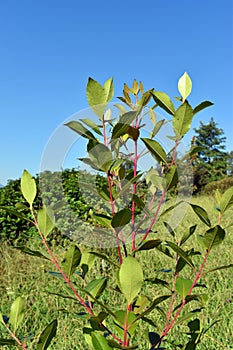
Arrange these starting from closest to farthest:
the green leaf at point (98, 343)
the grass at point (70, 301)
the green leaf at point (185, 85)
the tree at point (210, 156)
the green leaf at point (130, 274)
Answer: the green leaf at point (130, 274), the green leaf at point (98, 343), the green leaf at point (185, 85), the grass at point (70, 301), the tree at point (210, 156)

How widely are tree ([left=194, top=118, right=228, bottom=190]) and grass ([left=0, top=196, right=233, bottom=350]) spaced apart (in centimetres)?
1219

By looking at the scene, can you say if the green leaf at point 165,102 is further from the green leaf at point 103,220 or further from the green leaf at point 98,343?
the green leaf at point 98,343

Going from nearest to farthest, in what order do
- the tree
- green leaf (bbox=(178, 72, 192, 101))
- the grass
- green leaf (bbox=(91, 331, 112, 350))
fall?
green leaf (bbox=(91, 331, 112, 350)) → green leaf (bbox=(178, 72, 192, 101)) → the grass → the tree

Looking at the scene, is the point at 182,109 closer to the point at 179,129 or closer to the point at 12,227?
the point at 179,129

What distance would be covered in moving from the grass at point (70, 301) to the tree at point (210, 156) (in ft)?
40.0

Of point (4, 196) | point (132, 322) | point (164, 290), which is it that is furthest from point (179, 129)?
point (4, 196)

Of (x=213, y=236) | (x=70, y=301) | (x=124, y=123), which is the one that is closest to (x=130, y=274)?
(x=213, y=236)

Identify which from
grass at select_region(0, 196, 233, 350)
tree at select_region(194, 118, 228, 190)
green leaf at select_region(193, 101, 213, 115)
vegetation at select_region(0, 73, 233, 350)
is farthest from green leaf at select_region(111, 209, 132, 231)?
tree at select_region(194, 118, 228, 190)

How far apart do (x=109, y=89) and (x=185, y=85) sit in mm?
228

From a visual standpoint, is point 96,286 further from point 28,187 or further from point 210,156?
point 210,156

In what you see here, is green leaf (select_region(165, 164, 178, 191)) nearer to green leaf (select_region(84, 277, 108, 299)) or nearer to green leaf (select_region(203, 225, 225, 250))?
green leaf (select_region(203, 225, 225, 250))

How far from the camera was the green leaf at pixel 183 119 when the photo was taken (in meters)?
0.98

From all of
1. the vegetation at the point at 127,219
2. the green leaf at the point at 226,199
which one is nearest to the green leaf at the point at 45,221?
the vegetation at the point at 127,219

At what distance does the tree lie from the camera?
58.7 feet
